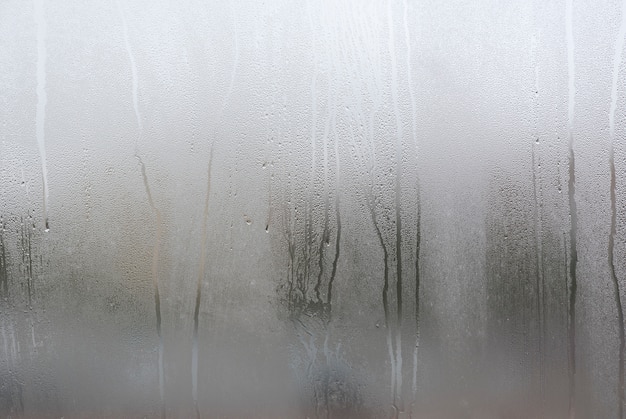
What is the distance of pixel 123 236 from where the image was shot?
0.97m

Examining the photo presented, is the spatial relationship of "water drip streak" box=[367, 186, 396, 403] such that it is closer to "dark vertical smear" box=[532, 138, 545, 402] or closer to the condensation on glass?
the condensation on glass

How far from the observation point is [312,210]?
0.97 meters

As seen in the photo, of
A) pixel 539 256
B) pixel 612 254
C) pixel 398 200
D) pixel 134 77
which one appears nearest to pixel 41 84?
pixel 134 77

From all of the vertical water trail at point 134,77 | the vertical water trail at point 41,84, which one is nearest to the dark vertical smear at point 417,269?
the vertical water trail at point 134,77

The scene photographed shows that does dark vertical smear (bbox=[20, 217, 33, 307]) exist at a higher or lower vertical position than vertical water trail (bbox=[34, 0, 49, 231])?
lower

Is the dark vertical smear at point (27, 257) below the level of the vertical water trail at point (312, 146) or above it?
below

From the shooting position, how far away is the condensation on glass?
97cm

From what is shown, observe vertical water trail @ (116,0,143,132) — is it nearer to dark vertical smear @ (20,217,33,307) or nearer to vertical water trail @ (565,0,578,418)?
dark vertical smear @ (20,217,33,307)

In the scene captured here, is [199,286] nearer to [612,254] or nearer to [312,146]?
[312,146]

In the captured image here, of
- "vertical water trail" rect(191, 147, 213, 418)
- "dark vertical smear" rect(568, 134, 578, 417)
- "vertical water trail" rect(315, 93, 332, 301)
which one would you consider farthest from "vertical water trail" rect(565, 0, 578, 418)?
"vertical water trail" rect(191, 147, 213, 418)

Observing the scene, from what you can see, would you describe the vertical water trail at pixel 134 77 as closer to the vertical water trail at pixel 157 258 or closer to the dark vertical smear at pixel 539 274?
the vertical water trail at pixel 157 258

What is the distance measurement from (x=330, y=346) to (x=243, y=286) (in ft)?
0.72

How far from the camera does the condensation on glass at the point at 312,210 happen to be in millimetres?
968

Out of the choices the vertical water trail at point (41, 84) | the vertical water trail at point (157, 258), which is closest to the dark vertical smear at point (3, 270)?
the vertical water trail at point (41, 84)
